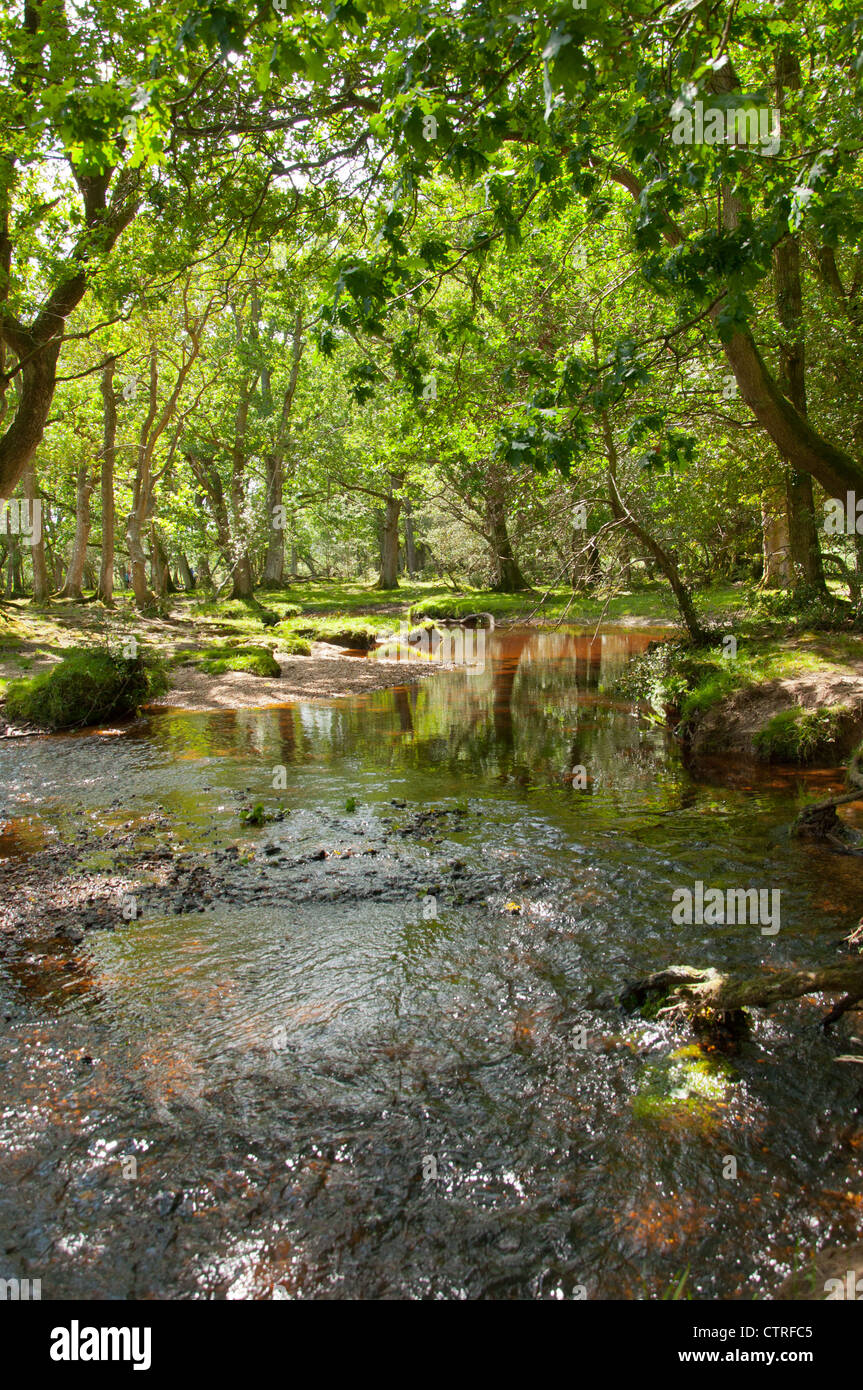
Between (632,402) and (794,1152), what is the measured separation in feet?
36.0

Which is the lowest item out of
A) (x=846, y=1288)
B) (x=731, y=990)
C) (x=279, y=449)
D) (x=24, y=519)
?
(x=846, y=1288)

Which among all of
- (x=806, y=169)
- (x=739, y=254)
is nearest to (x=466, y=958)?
(x=739, y=254)

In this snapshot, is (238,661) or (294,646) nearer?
(238,661)

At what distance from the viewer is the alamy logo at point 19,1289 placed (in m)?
2.73

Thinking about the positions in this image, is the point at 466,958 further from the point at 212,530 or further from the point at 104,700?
the point at 212,530

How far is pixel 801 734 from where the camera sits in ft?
31.6

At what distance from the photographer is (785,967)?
4688 millimetres

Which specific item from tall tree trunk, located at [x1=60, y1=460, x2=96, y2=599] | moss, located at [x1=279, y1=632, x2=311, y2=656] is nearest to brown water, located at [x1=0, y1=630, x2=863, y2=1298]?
moss, located at [x1=279, y1=632, x2=311, y2=656]

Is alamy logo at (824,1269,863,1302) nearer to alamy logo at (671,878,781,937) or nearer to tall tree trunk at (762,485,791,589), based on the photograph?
alamy logo at (671,878,781,937)

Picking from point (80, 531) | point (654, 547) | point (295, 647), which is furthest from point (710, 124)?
point (80, 531)

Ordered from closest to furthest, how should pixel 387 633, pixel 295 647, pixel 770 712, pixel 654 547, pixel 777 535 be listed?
pixel 770 712 → pixel 654 547 → pixel 777 535 → pixel 295 647 → pixel 387 633

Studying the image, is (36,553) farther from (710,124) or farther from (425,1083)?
(425,1083)
